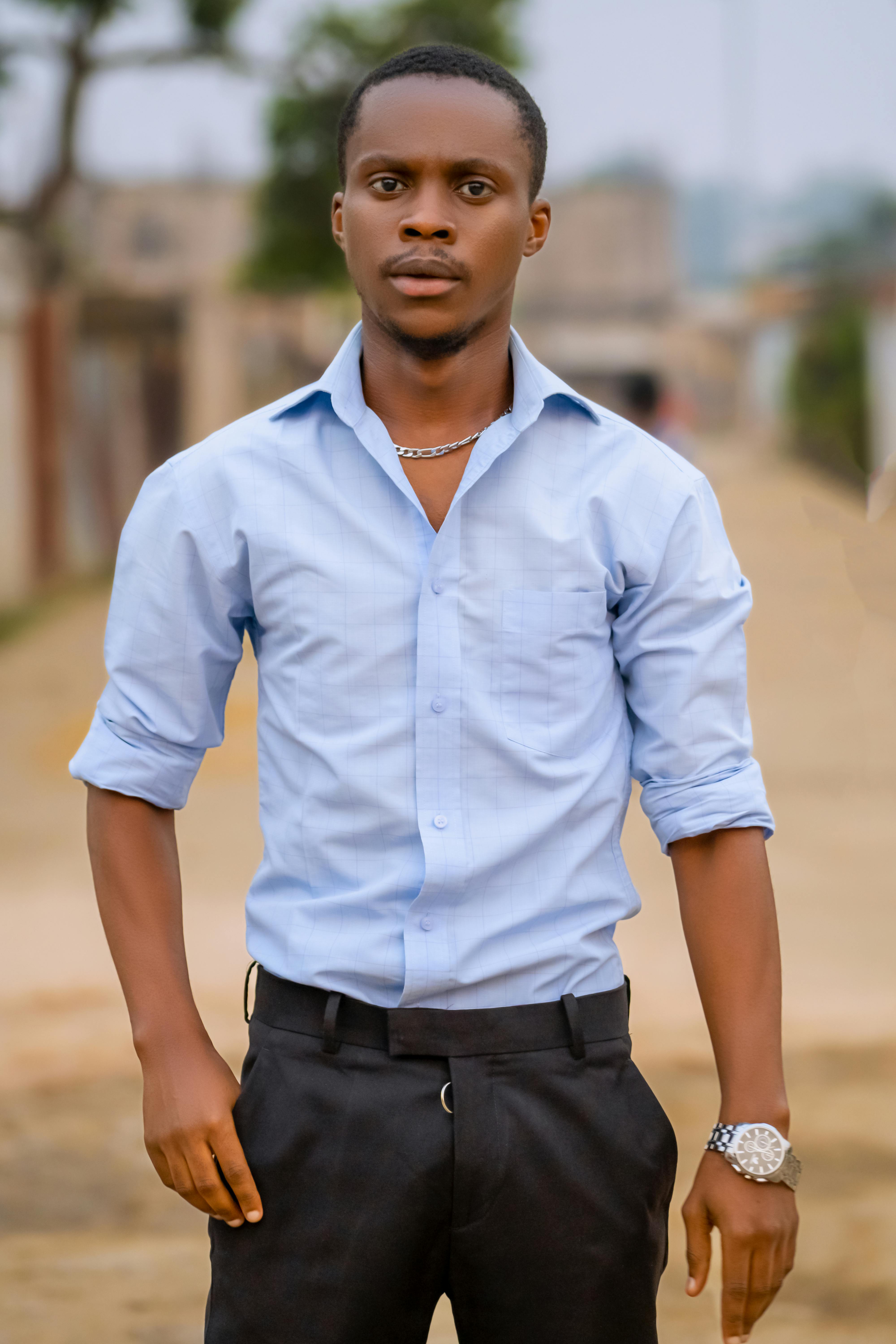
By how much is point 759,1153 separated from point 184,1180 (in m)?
0.59

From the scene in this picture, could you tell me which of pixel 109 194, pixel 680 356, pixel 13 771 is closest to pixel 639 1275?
pixel 13 771

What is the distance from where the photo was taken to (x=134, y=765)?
1515mm

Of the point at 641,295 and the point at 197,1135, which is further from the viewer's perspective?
the point at 641,295

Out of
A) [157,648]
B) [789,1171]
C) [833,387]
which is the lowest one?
[789,1171]

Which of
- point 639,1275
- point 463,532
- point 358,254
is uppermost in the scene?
point 358,254

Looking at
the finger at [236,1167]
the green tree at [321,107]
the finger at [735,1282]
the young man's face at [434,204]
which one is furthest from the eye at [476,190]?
the green tree at [321,107]

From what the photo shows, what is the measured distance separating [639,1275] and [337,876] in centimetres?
53

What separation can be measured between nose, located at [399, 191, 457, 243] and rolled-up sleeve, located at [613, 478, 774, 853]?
0.37m

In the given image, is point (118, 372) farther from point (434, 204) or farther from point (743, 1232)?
point (743, 1232)

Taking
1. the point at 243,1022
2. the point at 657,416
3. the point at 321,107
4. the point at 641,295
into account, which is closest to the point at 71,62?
the point at 321,107

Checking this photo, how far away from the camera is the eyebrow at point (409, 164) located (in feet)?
4.83

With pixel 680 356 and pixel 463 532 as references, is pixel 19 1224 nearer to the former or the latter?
pixel 463 532

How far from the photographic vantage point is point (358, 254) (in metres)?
1.51

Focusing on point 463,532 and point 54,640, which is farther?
point 54,640
